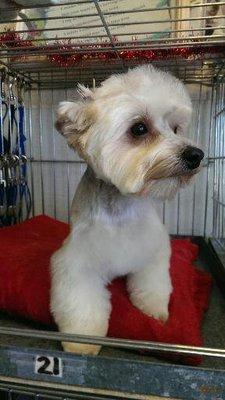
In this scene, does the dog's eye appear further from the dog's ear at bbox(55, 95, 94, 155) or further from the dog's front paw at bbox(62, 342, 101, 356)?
the dog's front paw at bbox(62, 342, 101, 356)

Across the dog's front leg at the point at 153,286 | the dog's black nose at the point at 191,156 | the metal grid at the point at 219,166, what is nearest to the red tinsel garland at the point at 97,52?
the metal grid at the point at 219,166

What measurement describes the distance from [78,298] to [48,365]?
15 cm

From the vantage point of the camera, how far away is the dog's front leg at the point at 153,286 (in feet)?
2.56

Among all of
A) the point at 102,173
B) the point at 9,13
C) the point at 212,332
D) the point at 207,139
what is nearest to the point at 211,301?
the point at 212,332

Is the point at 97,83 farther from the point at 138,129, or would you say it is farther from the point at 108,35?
the point at 138,129

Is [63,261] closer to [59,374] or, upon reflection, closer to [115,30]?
[59,374]

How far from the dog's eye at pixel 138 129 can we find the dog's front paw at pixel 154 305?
345 mm

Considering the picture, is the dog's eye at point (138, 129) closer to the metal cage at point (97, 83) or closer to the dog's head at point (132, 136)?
the dog's head at point (132, 136)

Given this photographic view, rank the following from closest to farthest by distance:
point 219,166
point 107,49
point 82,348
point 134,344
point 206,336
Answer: point 134,344
point 82,348
point 206,336
point 107,49
point 219,166

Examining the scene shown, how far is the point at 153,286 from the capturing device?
797 millimetres

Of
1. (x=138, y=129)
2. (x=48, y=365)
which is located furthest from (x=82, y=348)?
(x=138, y=129)

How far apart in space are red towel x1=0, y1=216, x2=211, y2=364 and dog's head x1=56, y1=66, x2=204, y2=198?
0.85ft

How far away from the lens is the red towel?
2.34 ft

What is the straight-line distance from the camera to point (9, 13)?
0.77m
